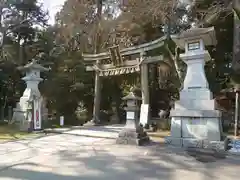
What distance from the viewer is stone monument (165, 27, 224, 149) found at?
666 cm

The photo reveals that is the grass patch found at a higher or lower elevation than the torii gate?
lower

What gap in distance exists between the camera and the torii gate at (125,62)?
11664mm

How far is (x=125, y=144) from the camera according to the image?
7.25 metres

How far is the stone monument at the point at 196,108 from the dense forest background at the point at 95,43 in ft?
12.2

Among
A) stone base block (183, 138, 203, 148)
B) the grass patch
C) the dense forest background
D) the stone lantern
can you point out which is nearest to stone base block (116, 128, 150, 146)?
the stone lantern

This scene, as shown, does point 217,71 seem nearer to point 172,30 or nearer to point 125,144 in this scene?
point 172,30

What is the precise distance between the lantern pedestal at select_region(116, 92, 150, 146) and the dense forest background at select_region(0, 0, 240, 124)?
16.2ft

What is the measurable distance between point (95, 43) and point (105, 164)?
407 inches

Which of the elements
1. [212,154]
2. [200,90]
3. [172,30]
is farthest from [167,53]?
→ [212,154]

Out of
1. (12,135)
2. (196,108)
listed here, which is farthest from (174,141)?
(12,135)

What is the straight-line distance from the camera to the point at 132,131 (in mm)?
→ 7383

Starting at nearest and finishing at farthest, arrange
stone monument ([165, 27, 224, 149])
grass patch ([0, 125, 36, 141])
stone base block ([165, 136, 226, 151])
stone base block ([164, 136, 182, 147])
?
1. stone base block ([165, 136, 226, 151])
2. stone monument ([165, 27, 224, 149])
3. stone base block ([164, 136, 182, 147])
4. grass patch ([0, 125, 36, 141])

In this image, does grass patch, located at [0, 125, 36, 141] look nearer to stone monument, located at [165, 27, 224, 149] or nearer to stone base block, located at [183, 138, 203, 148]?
stone monument, located at [165, 27, 224, 149]

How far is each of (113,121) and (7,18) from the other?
1085cm
